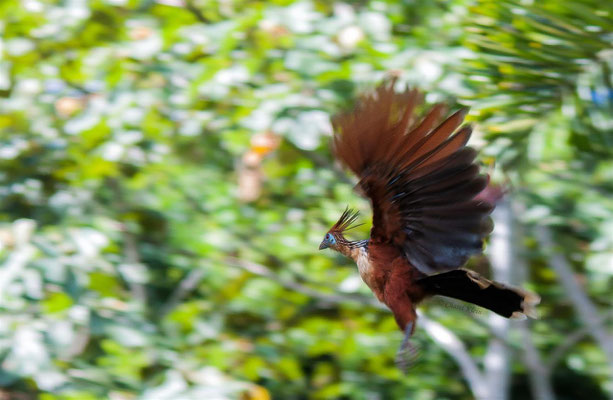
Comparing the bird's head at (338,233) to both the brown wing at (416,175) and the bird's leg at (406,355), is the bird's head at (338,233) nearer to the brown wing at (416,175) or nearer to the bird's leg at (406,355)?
the brown wing at (416,175)

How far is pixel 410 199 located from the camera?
3.12 ft

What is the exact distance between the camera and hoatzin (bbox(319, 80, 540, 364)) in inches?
35.3

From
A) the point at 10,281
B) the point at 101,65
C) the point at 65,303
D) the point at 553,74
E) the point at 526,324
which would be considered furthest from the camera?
the point at 526,324

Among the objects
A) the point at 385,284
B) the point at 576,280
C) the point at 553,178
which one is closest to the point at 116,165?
the point at 553,178

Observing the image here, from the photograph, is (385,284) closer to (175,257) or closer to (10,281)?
(10,281)

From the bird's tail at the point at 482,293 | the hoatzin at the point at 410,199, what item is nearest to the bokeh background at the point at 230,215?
the bird's tail at the point at 482,293

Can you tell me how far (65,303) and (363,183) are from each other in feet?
5.76

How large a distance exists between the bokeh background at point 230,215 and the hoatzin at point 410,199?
953 mm

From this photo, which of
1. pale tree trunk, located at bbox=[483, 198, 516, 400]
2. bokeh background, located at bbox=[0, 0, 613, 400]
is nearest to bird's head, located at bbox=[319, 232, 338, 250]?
bokeh background, located at bbox=[0, 0, 613, 400]

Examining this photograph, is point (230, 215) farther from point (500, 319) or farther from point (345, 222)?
point (345, 222)

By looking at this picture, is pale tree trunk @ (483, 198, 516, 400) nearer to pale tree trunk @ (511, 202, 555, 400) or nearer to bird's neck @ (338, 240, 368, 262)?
pale tree trunk @ (511, 202, 555, 400)

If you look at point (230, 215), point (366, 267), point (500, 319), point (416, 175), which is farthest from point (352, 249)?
point (230, 215)

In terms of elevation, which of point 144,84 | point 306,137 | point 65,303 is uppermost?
point 306,137

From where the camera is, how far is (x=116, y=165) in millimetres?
3107
